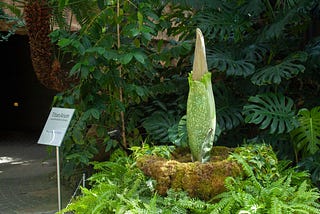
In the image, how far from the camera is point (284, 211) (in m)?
2.05

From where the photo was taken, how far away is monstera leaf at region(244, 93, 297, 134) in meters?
3.14

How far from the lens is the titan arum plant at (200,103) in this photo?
2.34 metres

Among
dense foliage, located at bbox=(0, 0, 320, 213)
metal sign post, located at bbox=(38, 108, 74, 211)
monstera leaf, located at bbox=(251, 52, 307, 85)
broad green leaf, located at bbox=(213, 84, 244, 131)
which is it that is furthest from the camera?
broad green leaf, located at bbox=(213, 84, 244, 131)

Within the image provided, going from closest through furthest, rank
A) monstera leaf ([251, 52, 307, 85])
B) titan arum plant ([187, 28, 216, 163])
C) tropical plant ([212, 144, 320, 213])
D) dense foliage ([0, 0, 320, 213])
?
tropical plant ([212, 144, 320, 213]) < titan arum plant ([187, 28, 216, 163]) < dense foliage ([0, 0, 320, 213]) < monstera leaf ([251, 52, 307, 85])

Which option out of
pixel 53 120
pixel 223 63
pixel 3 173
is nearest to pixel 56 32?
pixel 53 120

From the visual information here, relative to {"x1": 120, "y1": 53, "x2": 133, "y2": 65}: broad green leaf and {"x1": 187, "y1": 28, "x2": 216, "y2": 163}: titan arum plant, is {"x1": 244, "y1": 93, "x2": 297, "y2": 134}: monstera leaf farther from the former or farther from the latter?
{"x1": 120, "y1": 53, "x2": 133, "y2": 65}: broad green leaf

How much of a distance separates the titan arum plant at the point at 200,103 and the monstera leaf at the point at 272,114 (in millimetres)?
908

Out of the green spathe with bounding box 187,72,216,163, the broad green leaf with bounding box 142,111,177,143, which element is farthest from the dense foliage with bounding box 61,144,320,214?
the broad green leaf with bounding box 142,111,177,143

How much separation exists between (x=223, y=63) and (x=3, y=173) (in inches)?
134

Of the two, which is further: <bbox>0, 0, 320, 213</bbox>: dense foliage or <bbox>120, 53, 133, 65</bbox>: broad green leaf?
<bbox>120, 53, 133, 65</bbox>: broad green leaf

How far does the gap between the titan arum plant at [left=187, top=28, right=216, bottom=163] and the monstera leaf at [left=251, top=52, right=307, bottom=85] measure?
1051 millimetres

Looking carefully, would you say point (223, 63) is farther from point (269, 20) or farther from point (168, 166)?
point (168, 166)

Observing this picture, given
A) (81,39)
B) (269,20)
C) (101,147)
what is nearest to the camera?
(81,39)

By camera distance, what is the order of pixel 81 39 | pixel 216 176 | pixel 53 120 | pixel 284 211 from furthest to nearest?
pixel 81 39 → pixel 53 120 → pixel 216 176 → pixel 284 211
